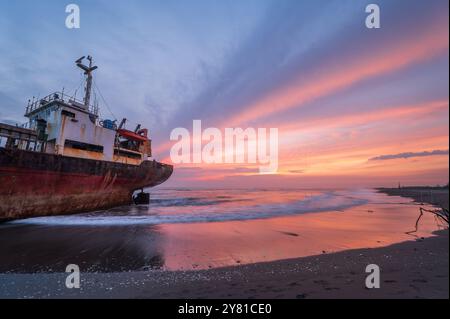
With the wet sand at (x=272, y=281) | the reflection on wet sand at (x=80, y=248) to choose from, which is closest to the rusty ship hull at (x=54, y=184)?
the reflection on wet sand at (x=80, y=248)

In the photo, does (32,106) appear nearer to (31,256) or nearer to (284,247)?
(31,256)

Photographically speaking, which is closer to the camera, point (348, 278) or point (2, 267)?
point (348, 278)

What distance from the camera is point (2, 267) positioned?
552cm

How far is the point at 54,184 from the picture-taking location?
Answer: 1397 centimetres

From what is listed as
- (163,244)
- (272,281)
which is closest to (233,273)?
(272,281)

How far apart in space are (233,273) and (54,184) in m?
15.0

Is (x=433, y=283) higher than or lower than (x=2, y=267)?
higher

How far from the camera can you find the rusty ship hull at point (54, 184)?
11984 mm

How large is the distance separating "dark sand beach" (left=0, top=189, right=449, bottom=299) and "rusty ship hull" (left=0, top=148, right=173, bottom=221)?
654 cm

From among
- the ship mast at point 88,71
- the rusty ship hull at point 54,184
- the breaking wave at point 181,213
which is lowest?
the breaking wave at point 181,213

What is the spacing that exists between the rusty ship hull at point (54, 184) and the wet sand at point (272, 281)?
33.7 feet

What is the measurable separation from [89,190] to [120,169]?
328 cm

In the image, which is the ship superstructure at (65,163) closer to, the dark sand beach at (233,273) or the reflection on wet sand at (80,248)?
the reflection on wet sand at (80,248)

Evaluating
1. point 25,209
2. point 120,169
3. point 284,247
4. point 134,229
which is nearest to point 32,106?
point 120,169
